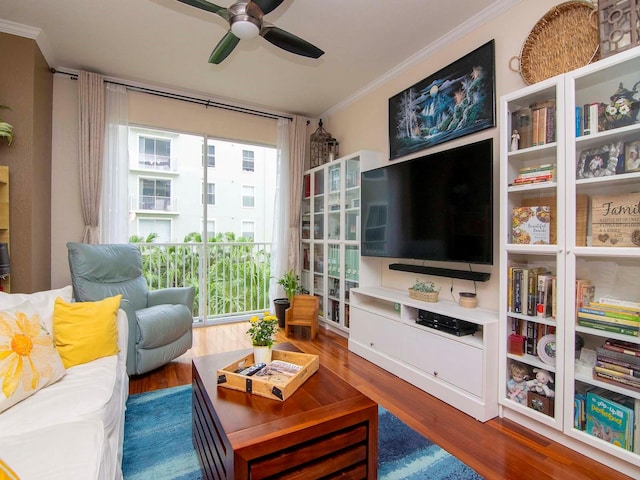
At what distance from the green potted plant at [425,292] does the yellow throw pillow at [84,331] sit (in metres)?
2.05

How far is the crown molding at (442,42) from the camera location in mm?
2199

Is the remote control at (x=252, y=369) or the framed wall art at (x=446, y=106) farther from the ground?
the framed wall art at (x=446, y=106)

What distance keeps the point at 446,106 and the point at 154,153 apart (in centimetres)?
327

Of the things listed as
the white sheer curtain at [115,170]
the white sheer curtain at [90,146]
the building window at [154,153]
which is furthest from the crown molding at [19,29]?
the building window at [154,153]

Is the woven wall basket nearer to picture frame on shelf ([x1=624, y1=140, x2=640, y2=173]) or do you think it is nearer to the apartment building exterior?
picture frame on shelf ([x1=624, y1=140, x2=640, y2=173])

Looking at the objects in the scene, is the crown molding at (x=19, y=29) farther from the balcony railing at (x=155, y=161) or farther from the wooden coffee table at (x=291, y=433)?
the wooden coffee table at (x=291, y=433)

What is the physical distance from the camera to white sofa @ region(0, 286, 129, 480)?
92 centimetres

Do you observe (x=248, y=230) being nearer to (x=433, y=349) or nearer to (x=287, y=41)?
(x=287, y=41)

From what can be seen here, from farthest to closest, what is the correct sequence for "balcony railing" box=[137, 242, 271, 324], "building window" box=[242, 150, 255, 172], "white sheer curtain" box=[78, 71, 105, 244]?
"building window" box=[242, 150, 255, 172], "balcony railing" box=[137, 242, 271, 324], "white sheer curtain" box=[78, 71, 105, 244]

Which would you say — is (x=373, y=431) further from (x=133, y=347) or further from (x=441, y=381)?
(x=133, y=347)

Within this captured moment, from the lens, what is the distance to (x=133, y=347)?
235cm

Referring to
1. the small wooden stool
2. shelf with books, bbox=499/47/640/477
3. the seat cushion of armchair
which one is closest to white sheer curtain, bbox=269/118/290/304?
the small wooden stool

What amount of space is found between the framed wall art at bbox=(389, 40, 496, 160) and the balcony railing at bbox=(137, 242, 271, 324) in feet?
7.86

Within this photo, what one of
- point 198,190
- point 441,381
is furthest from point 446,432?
point 198,190
